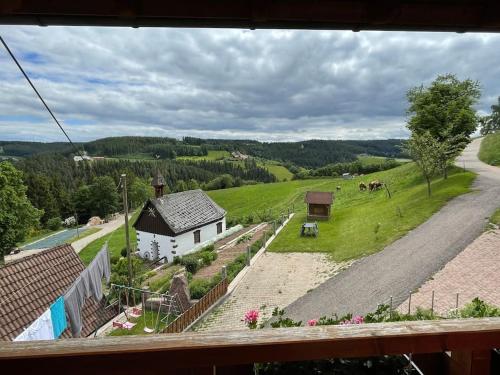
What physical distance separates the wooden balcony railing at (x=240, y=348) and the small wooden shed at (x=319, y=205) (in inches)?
1049

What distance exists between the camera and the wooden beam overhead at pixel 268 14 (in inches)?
69.6

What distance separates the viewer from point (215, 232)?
33656mm

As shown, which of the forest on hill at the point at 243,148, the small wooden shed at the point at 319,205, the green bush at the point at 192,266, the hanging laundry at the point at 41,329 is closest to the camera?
the hanging laundry at the point at 41,329

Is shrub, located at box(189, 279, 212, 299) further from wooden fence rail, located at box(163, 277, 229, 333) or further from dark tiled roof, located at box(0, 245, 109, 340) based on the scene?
dark tiled roof, located at box(0, 245, 109, 340)

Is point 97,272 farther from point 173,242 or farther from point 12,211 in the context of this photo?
point 12,211

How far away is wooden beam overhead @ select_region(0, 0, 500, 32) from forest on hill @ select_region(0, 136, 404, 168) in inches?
5425

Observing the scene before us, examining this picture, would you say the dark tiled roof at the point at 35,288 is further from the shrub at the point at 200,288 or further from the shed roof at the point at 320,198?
the shed roof at the point at 320,198

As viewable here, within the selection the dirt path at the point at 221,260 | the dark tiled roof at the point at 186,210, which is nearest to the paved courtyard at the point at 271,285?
the dirt path at the point at 221,260

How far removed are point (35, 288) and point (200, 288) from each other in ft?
24.3

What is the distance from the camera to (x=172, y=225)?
A: 94.7 ft

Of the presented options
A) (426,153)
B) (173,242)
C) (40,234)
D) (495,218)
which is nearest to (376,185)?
(426,153)

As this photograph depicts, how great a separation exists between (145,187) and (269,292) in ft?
220

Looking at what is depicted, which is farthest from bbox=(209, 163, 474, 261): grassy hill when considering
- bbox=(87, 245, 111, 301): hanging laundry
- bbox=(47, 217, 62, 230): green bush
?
bbox=(47, 217, 62, 230): green bush

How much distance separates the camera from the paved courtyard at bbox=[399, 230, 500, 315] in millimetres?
10636
